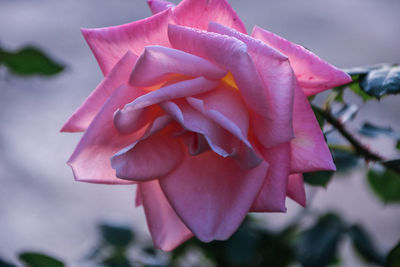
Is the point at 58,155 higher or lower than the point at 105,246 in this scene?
lower

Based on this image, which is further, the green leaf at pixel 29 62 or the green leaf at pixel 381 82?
the green leaf at pixel 29 62

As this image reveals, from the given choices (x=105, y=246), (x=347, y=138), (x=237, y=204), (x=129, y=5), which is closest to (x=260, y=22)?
(x=129, y=5)

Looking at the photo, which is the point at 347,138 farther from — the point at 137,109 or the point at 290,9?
the point at 290,9

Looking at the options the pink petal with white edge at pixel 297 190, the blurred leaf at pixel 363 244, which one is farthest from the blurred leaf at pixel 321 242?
the pink petal with white edge at pixel 297 190

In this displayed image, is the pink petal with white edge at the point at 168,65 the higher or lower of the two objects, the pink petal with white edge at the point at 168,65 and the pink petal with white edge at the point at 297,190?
the higher

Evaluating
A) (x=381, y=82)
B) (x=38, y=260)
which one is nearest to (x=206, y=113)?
(x=381, y=82)

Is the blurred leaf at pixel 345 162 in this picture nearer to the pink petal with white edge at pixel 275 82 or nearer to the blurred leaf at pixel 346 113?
the blurred leaf at pixel 346 113

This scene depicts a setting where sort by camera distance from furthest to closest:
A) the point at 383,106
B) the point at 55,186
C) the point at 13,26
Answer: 1. the point at 13,26
2. the point at 383,106
3. the point at 55,186
